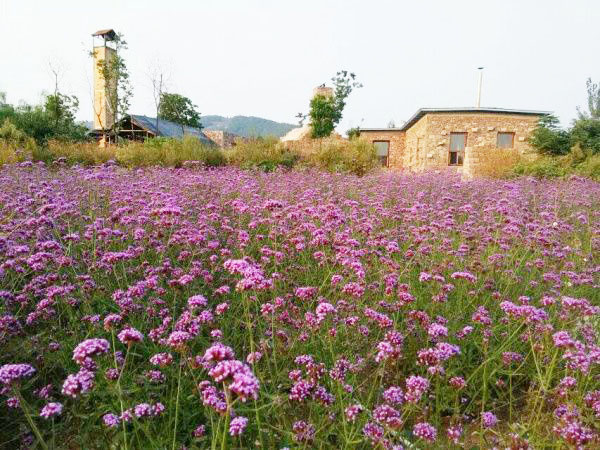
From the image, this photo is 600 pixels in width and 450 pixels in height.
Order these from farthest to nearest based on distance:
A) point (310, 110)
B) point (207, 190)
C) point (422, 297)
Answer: point (310, 110)
point (207, 190)
point (422, 297)

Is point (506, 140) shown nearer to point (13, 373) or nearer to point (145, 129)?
point (13, 373)

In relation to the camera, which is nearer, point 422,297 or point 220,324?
point 220,324

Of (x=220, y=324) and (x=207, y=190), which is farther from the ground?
(x=207, y=190)

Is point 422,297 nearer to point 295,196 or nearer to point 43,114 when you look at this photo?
point 295,196

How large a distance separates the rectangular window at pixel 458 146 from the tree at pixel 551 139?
3.28 m

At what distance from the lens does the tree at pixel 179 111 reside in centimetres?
4828

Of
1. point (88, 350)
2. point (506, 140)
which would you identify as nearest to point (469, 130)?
point (506, 140)

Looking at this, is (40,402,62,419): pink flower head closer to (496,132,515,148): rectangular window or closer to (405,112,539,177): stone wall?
(405,112,539,177): stone wall

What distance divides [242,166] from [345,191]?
7170mm

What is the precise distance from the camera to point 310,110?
3575 cm

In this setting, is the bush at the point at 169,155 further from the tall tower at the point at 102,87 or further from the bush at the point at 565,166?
the tall tower at the point at 102,87

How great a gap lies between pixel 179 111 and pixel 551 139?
41.9 m

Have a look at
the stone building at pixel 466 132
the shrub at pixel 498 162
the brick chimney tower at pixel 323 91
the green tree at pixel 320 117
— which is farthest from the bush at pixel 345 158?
the brick chimney tower at pixel 323 91

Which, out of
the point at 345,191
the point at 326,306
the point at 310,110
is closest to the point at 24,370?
the point at 326,306
